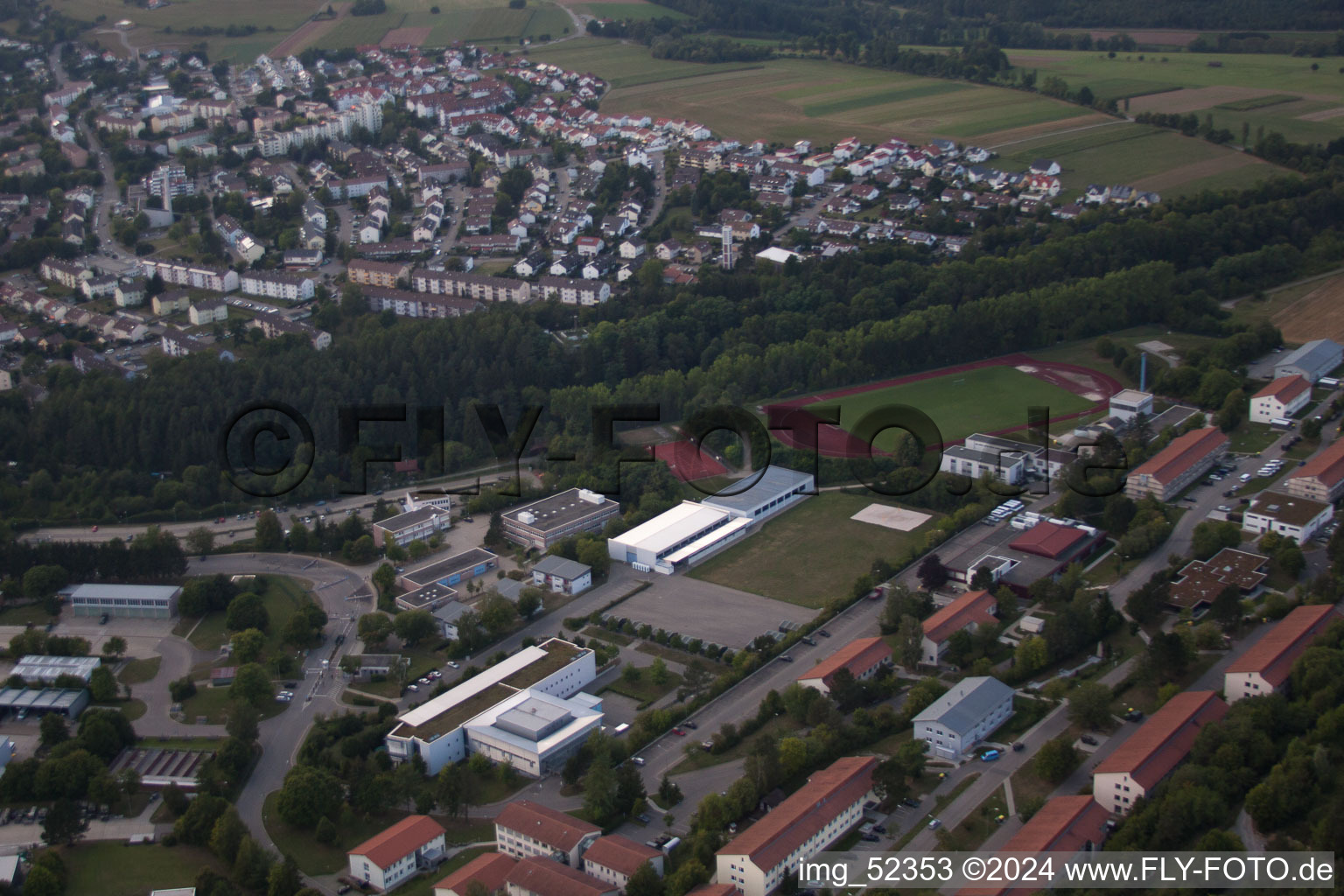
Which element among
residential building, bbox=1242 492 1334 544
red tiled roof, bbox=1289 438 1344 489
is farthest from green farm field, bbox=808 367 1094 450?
residential building, bbox=1242 492 1334 544

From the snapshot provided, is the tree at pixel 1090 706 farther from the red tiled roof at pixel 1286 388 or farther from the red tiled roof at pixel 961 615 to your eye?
the red tiled roof at pixel 1286 388

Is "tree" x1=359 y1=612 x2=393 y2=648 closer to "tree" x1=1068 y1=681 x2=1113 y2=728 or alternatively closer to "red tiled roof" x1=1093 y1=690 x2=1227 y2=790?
"tree" x1=1068 y1=681 x2=1113 y2=728

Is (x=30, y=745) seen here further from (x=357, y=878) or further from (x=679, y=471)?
(x=679, y=471)

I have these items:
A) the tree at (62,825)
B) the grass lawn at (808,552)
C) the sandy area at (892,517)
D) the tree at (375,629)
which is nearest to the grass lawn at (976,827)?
the grass lawn at (808,552)

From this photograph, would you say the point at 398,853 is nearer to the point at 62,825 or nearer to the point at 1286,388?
the point at 62,825

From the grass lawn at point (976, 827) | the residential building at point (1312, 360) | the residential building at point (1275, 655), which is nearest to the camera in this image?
the grass lawn at point (976, 827)

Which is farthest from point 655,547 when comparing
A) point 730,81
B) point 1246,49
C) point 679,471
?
point 1246,49

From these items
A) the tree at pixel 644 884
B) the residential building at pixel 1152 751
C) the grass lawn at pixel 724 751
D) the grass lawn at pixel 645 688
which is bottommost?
the grass lawn at pixel 645 688

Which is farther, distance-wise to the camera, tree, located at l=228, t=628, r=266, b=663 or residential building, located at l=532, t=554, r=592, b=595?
residential building, located at l=532, t=554, r=592, b=595
